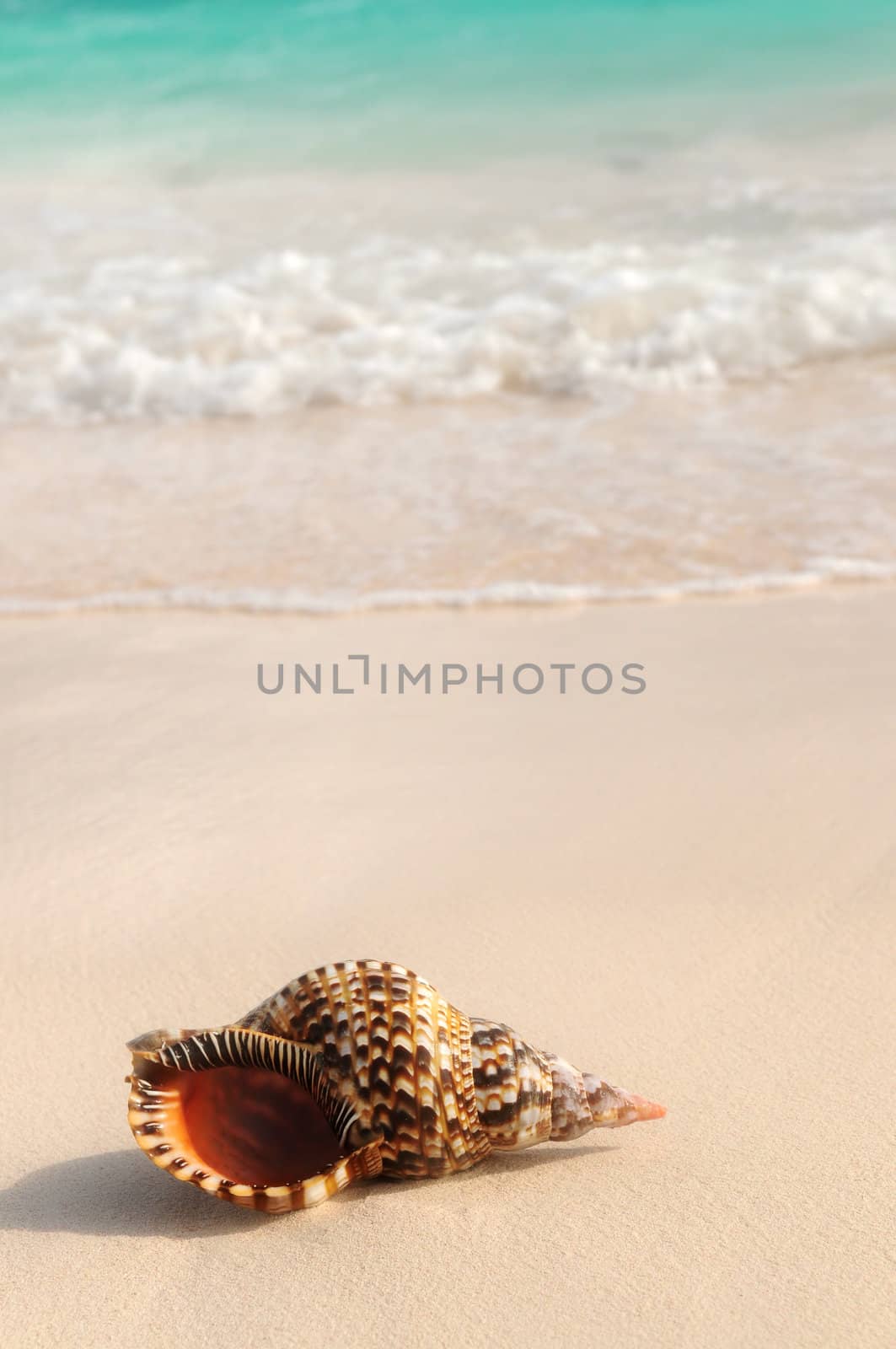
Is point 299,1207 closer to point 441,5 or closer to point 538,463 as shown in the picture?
point 538,463

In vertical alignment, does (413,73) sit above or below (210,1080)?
above

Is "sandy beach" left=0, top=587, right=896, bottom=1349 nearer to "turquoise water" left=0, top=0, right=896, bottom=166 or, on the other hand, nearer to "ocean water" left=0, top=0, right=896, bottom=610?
"ocean water" left=0, top=0, right=896, bottom=610

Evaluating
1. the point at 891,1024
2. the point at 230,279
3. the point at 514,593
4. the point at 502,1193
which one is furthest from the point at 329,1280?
the point at 230,279

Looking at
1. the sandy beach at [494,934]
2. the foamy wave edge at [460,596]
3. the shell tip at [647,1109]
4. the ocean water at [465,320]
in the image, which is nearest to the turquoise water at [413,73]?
the ocean water at [465,320]

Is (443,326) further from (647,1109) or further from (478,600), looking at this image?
(647,1109)

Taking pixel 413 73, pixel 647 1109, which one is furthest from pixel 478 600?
pixel 413 73

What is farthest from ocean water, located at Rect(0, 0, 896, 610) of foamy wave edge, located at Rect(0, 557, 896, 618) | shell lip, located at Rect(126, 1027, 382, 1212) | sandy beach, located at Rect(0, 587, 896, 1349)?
shell lip, located at Rect(126, 1027, 382, 1212)

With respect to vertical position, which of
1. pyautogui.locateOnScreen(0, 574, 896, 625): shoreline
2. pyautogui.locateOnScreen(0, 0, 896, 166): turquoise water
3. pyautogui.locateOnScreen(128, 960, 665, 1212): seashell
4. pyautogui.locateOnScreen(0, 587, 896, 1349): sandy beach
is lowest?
pyautogui.locateOnScreen(0, 574, 896, 625): shoreline
